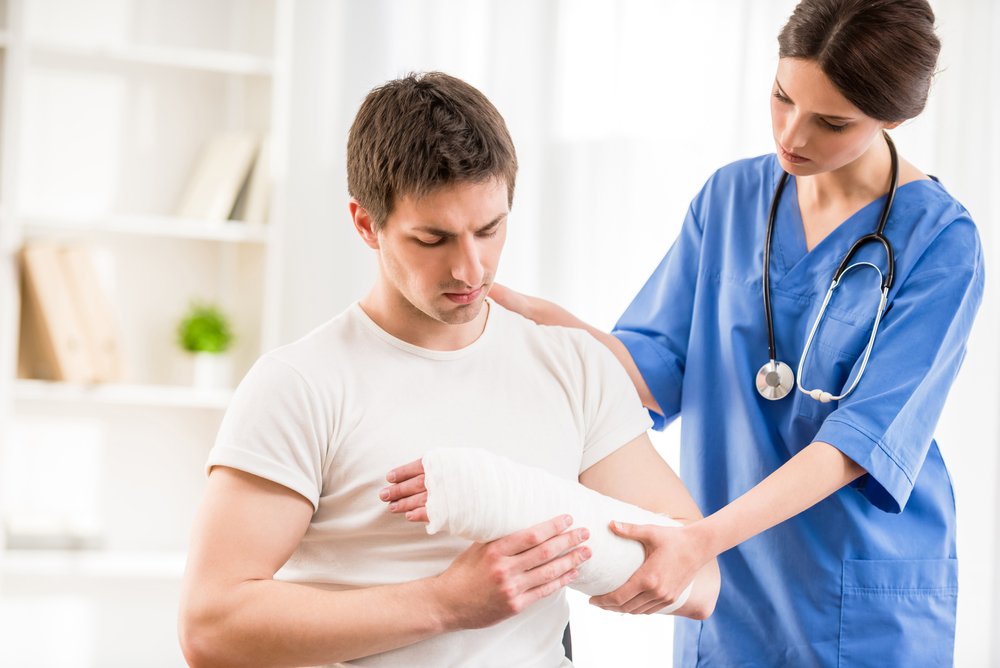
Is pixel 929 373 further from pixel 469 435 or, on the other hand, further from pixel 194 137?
pixel 194 137

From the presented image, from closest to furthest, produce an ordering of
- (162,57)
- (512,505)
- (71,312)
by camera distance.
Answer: (512,505) < (71,312) < (162,57)

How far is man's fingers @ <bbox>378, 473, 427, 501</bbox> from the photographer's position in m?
1.18

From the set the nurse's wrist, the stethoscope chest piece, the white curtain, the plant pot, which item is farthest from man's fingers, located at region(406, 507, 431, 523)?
the plant pot

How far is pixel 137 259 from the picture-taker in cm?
300

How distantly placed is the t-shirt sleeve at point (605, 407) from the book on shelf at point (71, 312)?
5.47 feet

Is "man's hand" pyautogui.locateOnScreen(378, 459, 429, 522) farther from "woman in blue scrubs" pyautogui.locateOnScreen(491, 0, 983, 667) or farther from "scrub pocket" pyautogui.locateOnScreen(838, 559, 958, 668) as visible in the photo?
"scrub pocket" pyautogui.locateOnScreen(838, 559, 958, 668)

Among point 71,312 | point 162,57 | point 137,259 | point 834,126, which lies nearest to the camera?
point 834,126

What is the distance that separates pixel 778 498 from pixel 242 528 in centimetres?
67

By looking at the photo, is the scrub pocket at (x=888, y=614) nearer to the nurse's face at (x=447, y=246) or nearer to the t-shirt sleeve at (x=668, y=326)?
the t-shirt sleeve at (x=668, y=326)

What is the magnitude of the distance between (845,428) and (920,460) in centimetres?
14

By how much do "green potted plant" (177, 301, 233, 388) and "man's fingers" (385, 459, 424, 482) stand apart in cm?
179

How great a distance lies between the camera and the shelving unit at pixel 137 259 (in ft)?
9.46

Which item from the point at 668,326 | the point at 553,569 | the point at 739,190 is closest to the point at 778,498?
the point at 553,569

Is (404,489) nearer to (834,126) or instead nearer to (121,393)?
(834,126)
